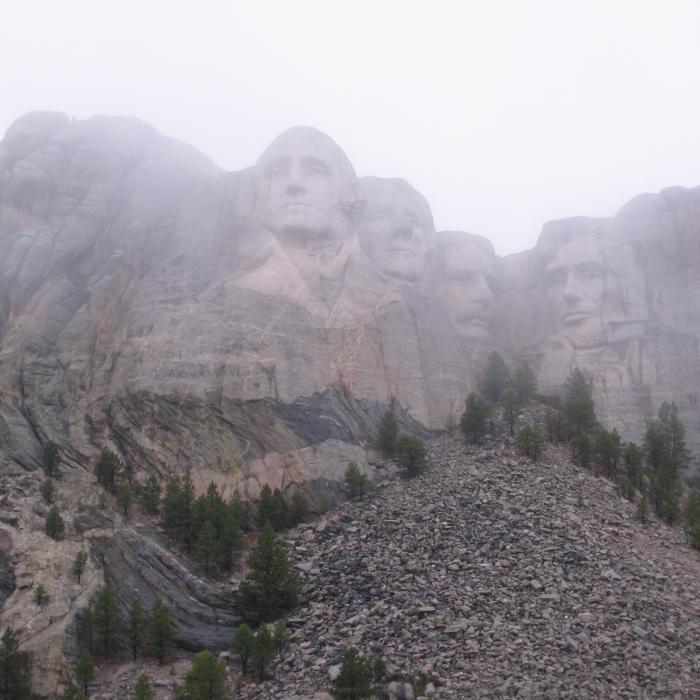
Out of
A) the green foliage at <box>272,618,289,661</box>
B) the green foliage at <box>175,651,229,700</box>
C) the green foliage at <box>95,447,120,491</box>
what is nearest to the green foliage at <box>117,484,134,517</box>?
the green foliage at <box>95,447,120,491</box>

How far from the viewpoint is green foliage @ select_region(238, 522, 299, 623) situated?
30328 mm

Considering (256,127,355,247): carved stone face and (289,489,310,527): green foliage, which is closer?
(289,489,310,527): green foliage

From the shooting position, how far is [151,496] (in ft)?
114

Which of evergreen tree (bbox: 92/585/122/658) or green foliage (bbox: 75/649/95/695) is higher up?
evergreen tree (bbox: 92/585/122/658)

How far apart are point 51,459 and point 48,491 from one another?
6.97 ft

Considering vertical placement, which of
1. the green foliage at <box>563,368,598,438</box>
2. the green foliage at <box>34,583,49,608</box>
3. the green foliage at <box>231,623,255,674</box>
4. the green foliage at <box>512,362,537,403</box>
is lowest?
the green foliage at <box>231,623,255,674</box>

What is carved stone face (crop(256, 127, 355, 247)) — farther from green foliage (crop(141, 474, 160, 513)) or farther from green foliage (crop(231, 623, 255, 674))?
green foliage (crop(231, 623, 255, 674))

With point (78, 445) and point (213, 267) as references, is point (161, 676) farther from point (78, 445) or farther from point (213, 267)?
point (213, 267)

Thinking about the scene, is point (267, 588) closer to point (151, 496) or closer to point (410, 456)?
point (151, 496)

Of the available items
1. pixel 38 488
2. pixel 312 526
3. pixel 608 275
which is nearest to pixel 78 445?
pixel 38 488

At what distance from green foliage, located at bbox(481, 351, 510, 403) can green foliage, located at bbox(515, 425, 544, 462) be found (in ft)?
18.4

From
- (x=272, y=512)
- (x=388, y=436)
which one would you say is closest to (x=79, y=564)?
(x=272, y=512)

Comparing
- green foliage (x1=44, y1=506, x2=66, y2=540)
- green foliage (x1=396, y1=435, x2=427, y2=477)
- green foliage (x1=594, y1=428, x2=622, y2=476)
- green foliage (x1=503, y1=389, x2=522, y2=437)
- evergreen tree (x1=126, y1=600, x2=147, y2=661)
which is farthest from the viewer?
green foliage (x1=503, y1=389, x2=522, y2=437)

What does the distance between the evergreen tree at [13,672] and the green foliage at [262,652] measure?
197 inches
